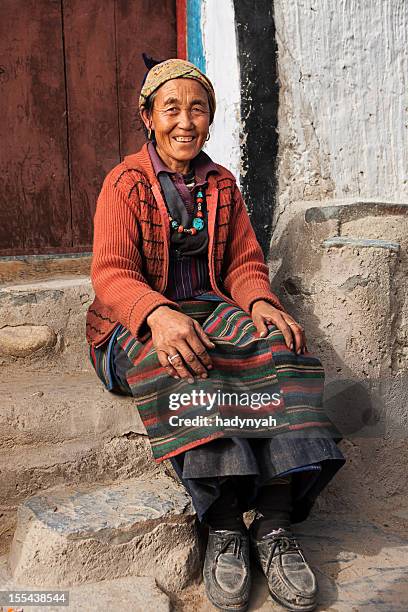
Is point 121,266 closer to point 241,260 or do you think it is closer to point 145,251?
point 145,251

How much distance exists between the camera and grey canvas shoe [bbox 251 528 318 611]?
180cm

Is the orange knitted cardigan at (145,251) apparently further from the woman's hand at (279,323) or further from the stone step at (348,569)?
the stone step at (348,569)

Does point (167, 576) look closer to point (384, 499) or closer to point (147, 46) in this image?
point (384, 499)

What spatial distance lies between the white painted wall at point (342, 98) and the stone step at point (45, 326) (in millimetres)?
909

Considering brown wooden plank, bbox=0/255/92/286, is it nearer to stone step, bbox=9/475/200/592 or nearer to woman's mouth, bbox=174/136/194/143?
woman's mouth, bbox=174/136/194/143

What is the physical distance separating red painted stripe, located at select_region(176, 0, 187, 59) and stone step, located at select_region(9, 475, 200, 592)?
6.62ft

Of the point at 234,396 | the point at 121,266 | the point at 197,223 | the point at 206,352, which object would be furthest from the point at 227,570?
the point at 197,223

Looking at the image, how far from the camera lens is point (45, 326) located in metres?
2.73

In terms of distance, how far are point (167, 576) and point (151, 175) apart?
3.91ft

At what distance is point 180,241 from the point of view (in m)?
2.26

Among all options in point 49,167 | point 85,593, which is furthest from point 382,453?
point 49,167

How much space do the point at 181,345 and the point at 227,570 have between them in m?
0.60

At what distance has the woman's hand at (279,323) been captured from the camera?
6.63 ft

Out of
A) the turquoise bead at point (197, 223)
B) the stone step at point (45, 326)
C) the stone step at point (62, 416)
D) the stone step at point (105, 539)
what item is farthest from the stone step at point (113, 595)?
the turquoise bead at point (197, 223)
